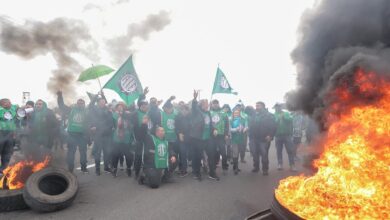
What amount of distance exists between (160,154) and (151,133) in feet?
2.86

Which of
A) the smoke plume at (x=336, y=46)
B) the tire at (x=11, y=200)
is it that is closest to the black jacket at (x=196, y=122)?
the smoke plume at (x=336, y=46)

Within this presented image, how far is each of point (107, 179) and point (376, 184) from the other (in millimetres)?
5892

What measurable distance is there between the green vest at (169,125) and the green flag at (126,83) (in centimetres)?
203

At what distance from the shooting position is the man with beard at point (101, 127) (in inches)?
354

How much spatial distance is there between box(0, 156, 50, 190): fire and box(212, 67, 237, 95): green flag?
23.2ft

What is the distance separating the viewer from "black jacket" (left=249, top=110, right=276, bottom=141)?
9.43 metres

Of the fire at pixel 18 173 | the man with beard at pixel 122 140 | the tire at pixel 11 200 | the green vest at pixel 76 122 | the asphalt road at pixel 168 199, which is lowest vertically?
the asphalt road at pixel 168 199

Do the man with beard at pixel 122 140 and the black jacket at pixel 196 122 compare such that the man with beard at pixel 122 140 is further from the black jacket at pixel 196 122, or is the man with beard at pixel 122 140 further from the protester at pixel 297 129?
the protester at pixel 297 129

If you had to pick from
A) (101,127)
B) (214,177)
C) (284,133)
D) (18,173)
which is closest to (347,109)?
(214,177)

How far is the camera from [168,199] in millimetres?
6496

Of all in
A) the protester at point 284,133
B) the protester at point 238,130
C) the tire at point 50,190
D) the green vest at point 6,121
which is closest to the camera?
the tire at point 50,190

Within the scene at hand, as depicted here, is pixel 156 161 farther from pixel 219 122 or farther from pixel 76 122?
pixel 76 122

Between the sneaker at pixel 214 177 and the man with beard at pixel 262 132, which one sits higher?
the man with beard at pixel 262 132

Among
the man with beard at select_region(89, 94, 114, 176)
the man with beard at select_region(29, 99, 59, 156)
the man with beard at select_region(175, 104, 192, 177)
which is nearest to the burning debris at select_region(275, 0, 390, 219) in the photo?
the man with beard at select_region(175, 104, 192, 177)
